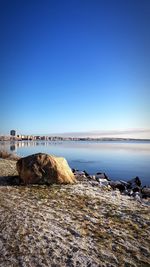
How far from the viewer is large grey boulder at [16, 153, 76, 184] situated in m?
12.0

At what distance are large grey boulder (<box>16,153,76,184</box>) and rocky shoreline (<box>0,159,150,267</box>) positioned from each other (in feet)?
5.77

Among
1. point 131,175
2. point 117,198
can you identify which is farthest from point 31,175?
point 131,175

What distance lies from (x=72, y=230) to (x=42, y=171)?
5.93 meters

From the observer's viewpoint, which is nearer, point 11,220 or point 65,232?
point 65,232

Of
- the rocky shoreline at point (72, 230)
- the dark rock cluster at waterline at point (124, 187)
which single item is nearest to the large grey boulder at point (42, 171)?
the rocky shoreline at point (72, 230)

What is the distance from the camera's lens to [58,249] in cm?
556

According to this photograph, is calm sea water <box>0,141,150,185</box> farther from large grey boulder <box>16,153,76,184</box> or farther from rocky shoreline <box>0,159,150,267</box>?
rocky shoreline <box>0,159,150,267</box>

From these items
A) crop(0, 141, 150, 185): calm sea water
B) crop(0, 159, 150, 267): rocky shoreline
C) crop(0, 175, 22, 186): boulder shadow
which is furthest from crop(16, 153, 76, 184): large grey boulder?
crop(0, 141, 150, 185): calm sea water

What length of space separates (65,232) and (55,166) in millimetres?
6066

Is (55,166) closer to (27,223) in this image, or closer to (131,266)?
(27,223)

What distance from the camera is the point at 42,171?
12.2 meters

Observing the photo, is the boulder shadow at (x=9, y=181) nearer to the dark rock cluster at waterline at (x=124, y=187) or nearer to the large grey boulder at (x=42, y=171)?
the large grey boulder at (x=42, y=171)

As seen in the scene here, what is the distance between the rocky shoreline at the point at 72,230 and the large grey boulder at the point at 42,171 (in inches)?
69.2

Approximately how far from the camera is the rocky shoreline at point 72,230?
206 inches
